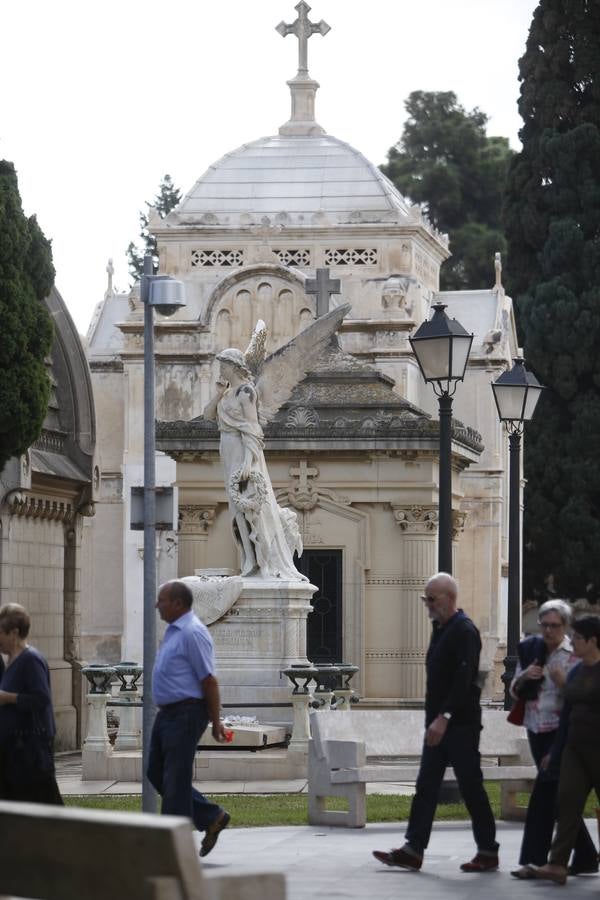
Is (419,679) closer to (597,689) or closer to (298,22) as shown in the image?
(597,689)

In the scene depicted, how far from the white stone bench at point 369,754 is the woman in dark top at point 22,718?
3.44 metres

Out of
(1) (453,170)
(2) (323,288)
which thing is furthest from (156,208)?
(2) (323,288)

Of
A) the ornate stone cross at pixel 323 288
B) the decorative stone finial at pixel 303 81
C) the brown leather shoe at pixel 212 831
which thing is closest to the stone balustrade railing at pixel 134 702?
the brown leather shoe at pixel 212 831

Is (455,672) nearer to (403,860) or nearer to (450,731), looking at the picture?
(450,731)

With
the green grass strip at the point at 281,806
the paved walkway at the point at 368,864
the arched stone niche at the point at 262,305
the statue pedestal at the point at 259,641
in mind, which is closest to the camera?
the paved walkway at the point at 368,864

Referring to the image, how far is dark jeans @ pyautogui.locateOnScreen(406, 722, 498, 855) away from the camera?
41.6 feet

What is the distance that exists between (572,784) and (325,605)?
16.7 metres

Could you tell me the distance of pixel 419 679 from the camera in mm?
28344

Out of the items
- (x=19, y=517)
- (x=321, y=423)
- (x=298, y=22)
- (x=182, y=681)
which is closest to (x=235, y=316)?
(x=298, y=22)

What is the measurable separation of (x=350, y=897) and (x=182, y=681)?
169 cm

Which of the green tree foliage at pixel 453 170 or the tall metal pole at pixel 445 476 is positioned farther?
the green tree foliage at pixel 453 170

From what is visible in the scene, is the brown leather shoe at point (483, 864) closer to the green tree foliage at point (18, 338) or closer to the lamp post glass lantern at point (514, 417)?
the lamp post glass lantern at point (514, 417)

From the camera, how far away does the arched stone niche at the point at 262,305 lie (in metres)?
42.3

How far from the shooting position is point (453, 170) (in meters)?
73.8
